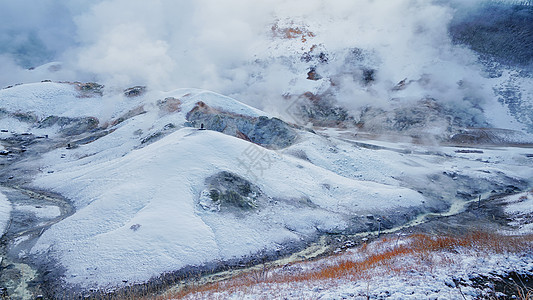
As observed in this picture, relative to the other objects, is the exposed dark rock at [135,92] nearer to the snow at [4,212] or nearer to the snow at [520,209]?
the snow at [4,212]

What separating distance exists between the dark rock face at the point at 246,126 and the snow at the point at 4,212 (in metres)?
21.3

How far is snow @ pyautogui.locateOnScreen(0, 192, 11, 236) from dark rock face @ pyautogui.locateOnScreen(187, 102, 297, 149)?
21.3 m

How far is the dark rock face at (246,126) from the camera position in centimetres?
3938

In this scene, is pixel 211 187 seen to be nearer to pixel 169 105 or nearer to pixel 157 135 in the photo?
pixel 157 135

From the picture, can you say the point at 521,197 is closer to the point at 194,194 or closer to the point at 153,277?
the point at 194,194

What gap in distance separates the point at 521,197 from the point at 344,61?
7577 cm

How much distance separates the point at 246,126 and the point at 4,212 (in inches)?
1114

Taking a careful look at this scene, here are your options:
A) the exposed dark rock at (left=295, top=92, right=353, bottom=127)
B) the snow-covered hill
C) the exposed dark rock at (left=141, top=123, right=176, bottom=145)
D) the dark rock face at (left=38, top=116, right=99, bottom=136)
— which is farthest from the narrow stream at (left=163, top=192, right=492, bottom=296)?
the exposed dark rock at (left=295, top=92, right=353, bottom=127)

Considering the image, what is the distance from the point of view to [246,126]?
4234 centimetres

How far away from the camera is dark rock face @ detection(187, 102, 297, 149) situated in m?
39.4

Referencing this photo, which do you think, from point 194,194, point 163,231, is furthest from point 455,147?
point 163,231

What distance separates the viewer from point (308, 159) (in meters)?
32.5

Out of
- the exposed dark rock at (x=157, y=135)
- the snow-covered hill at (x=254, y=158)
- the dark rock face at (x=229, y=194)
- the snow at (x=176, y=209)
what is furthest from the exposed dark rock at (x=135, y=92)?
the dark rock face at (x=229, y=194)

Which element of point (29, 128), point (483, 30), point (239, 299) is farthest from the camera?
point (483, 30)
